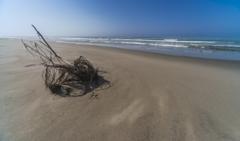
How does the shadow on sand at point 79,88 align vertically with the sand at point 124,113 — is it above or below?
above

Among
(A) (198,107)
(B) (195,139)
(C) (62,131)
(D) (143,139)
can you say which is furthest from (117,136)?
(A) (198,107)

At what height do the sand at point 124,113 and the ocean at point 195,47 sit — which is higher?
the ocean at point 195,47

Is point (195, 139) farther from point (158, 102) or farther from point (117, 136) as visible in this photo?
point (117, 136)

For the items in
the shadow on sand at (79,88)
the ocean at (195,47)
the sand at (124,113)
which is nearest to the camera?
the sand at (124,113)

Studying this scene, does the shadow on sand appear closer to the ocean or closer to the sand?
the sand

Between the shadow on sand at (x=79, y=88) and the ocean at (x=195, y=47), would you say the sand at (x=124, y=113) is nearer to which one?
the shadow on sand at (x=79, y=88)

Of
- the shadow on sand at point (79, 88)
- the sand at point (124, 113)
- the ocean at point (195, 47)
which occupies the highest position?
the ocean at point (195, 47)

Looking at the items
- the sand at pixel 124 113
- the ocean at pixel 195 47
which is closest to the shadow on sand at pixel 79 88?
the sand at pixel 124 113

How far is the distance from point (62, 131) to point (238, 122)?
2927 mm

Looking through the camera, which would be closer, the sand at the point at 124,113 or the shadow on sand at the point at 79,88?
the sand at the point at 124,113

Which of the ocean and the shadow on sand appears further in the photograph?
the ocean

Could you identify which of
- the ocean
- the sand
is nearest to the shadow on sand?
the sand

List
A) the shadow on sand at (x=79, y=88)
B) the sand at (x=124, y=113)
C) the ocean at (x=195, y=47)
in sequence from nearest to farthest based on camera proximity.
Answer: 1. the sand at (x=124, y=113)
2. the shadow on sand at (x=79, y=88)
3. the ocean at (x=195, y=47)

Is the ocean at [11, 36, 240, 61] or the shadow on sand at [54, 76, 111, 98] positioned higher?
the ocean at [11, 36, 240, 61]
